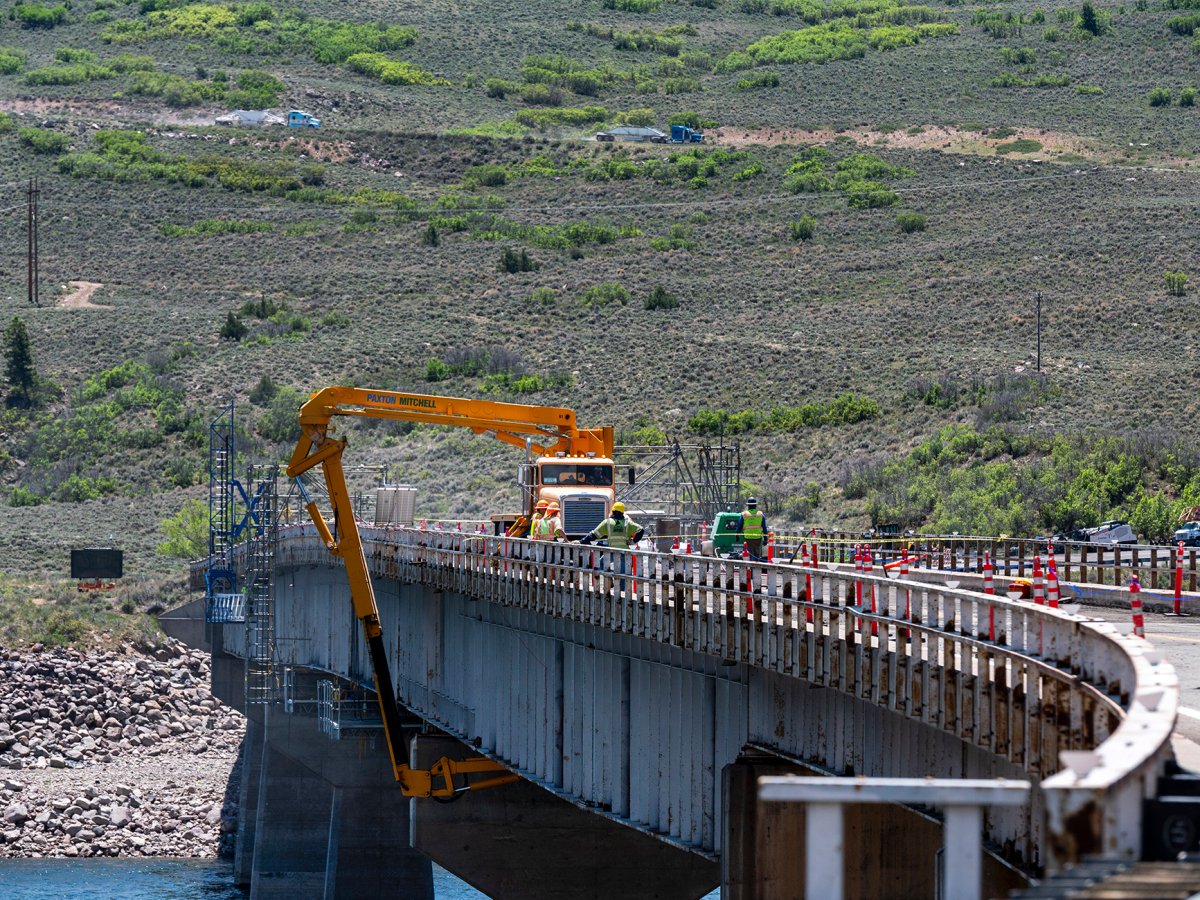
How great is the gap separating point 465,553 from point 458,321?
70158 millimetres

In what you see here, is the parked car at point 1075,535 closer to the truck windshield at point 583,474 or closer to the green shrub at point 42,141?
the truck windshield at point 583,474

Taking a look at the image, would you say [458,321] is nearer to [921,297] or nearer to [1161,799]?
[921,297]

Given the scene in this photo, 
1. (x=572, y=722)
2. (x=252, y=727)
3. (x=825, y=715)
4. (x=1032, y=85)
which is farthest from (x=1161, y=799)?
(x=1032, y=85)

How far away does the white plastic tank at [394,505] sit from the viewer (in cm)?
4756

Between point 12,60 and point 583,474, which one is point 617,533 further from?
point 12,60

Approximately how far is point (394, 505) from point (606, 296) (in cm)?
6137

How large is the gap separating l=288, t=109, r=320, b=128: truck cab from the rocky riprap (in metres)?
96.5

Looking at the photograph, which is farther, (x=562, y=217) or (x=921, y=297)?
(x=562, y=217)

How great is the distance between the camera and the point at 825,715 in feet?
69.5

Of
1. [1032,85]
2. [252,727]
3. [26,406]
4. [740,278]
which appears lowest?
[252,727]

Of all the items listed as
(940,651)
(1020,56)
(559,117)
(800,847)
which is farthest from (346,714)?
(1020,56)

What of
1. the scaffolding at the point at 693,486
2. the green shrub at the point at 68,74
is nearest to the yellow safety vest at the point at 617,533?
the scaffolding at the point at 693,486

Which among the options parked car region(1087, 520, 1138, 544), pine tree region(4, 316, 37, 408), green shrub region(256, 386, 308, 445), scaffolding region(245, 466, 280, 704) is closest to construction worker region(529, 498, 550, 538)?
scaffolding region(245, 466, 280, 704)

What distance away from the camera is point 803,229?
4587 inches
